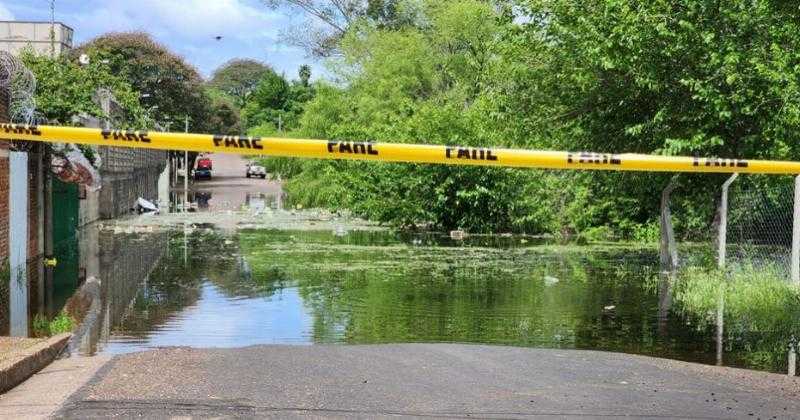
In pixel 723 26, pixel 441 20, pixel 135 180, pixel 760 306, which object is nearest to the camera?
pixel 760 306

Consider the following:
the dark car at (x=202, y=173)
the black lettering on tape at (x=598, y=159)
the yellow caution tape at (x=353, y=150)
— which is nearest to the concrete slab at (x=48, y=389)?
the yellow caution tape at (x=353, y=150)

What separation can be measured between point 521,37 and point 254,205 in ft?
117

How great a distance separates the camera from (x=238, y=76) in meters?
149

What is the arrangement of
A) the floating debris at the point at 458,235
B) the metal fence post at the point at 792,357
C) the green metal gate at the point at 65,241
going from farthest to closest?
the floating debris at the point at 458,235
the green metal gate at the point at 65,241
the metal fence post at the point at 792,357

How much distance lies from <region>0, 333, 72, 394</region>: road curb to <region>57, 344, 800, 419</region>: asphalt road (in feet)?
2.18

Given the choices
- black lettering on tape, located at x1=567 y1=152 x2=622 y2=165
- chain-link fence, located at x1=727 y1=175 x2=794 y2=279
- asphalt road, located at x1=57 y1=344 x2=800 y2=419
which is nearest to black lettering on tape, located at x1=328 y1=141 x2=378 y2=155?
black lettering on tape, located at x1=567 y1=152 x2=622 y2=165

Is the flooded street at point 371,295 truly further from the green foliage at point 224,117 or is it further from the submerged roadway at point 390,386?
the green foliage at point 224,117

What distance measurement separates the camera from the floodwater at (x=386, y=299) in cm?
1258

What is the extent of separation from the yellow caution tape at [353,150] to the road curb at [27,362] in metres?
1.92

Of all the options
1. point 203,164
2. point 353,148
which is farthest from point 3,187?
point 203,164

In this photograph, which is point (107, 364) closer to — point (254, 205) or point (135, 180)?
point (135, 180)

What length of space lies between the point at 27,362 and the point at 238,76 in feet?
471

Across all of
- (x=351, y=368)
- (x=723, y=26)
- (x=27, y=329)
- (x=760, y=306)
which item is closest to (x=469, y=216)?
(x=723, y=26)

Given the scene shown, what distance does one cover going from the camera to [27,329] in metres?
12.6
